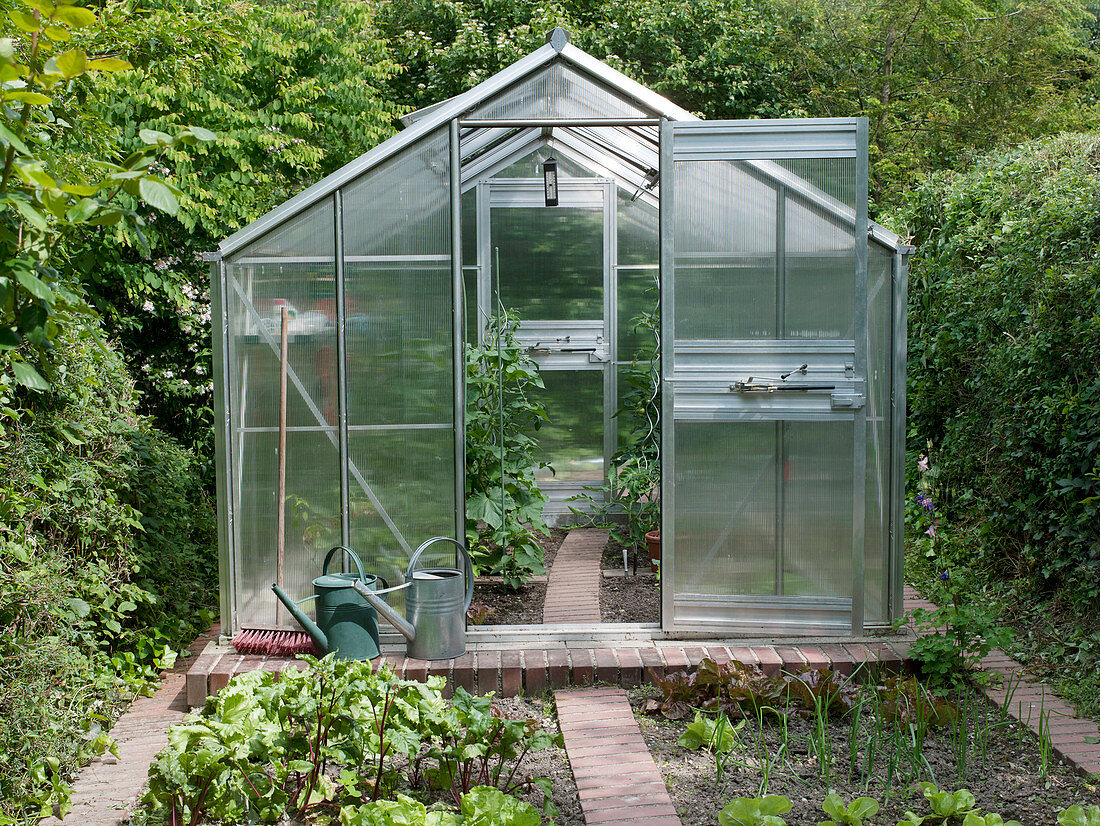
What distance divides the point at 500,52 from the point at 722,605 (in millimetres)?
9221

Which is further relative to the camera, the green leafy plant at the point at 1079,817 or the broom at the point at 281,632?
the broom at the point at 281,632

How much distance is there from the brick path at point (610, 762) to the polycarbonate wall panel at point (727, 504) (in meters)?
0.78

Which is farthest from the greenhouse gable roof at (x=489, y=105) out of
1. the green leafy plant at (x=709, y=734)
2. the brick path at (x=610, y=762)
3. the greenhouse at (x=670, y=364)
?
the brick path at (x=610, y=762)

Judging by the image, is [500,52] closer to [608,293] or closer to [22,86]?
[608,293]

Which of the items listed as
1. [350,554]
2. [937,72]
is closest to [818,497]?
[350,554]

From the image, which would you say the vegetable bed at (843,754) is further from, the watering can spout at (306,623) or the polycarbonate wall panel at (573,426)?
the polycarbonate wall panel at (573,426)

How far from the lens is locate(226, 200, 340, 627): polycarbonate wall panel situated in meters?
4.11

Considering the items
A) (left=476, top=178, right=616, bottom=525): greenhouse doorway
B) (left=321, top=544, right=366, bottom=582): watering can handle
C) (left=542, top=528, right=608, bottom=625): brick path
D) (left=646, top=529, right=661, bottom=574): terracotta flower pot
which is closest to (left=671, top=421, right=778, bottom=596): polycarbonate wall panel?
(left=542, top=528, right=608, bottom=625): brick path

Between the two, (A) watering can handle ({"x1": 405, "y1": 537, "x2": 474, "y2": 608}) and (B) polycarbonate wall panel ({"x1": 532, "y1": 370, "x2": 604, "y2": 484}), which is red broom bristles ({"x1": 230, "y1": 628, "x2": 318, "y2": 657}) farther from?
(B) polycarbonate wall panel ({"x1": 532, "y1": 370, "x2": 604, "y2": 484})

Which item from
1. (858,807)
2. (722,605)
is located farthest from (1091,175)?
(858,807)

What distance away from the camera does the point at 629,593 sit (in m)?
5.18

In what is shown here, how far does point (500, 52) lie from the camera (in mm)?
11414

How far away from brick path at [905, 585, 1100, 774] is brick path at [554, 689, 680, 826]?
52.8 inches

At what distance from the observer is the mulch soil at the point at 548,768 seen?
2865 mm
